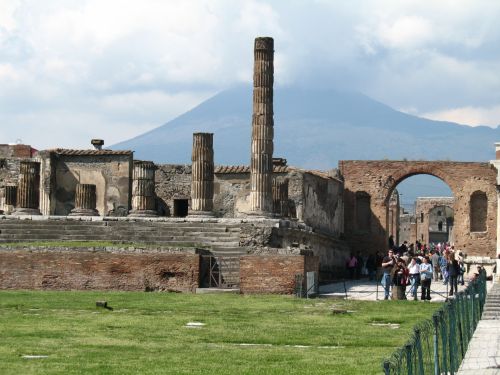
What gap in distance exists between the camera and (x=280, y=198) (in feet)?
143

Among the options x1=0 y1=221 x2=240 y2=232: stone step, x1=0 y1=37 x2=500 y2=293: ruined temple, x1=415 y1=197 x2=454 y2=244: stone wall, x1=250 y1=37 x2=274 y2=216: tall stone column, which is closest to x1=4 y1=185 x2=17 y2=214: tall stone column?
x1=0 y1=37 x2=500 y2=293: ruined temple

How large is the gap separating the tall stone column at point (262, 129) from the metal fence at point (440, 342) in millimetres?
18112

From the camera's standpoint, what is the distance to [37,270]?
31.8m

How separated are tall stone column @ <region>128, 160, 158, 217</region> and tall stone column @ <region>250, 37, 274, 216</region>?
435 centimetres

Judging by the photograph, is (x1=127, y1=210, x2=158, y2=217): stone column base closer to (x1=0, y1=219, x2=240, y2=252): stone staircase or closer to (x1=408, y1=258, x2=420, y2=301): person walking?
(x1=0, y1=219, x2=240, y2=252): stone staircase

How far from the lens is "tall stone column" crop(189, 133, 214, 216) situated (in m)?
40.4

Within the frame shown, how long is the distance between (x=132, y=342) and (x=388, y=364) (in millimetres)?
9891

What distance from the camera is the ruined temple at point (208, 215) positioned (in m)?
31.6

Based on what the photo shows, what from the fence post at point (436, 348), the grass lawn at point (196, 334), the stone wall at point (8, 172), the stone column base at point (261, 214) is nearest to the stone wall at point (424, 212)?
the stone wall at point (8, 172)

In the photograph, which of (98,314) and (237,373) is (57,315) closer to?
(98,314)

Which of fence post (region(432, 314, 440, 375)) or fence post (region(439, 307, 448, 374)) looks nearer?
fence post (region(432, 314, 440, 375))

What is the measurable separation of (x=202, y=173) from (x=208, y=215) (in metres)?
2.18

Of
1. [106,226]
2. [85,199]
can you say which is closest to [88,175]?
[85,199]

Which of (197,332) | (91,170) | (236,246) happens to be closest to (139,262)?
(236,246)
